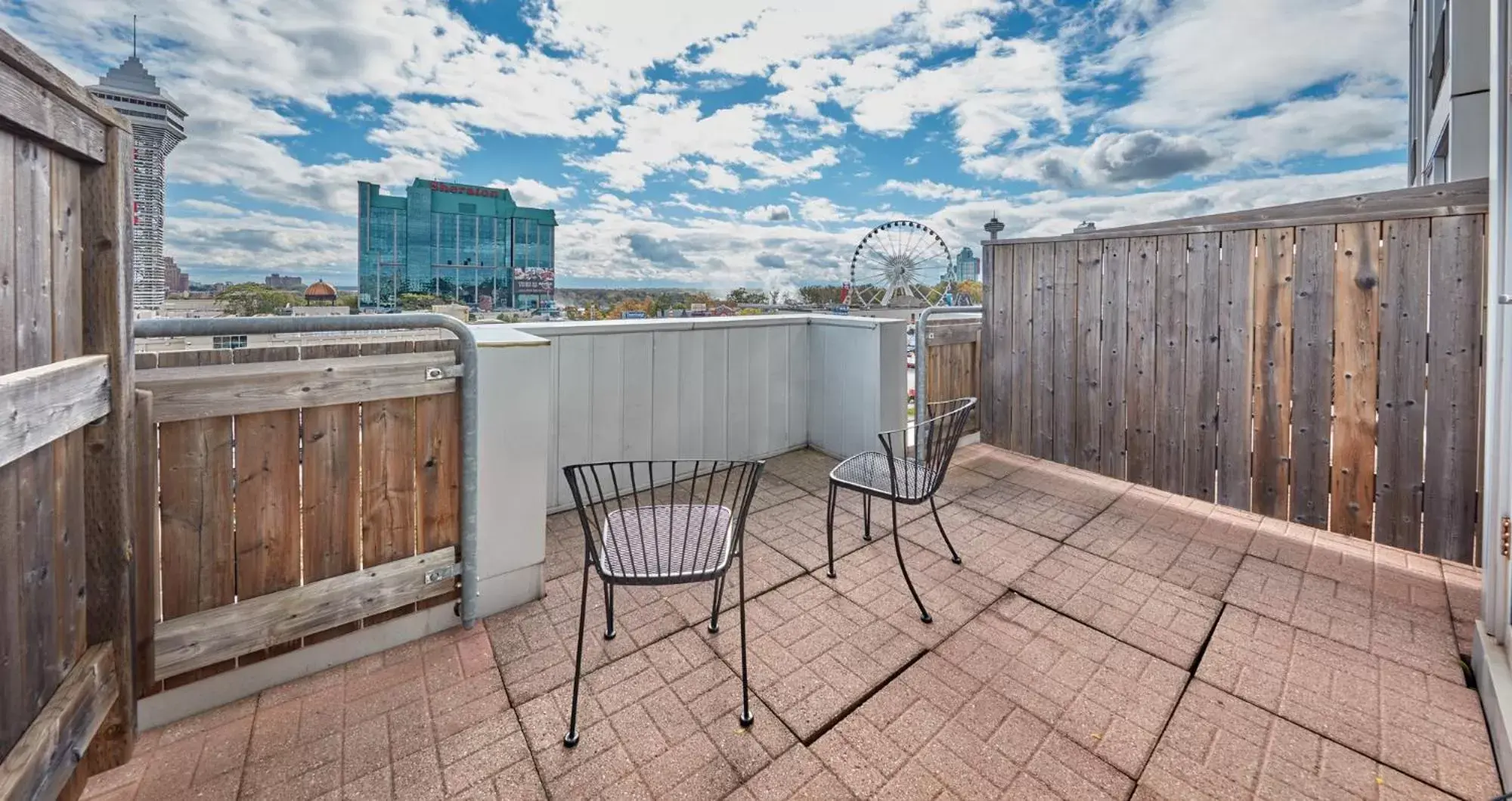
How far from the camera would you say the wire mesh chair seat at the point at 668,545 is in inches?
56.8

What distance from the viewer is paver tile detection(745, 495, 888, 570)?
2463 mm

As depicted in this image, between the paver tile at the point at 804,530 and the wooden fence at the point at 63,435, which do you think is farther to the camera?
the paver tile at the point at 804,530

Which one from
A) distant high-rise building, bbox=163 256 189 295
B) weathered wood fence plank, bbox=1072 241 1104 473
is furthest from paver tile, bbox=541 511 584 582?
weathered wood fence plank, bbox=1072 241 1104 473

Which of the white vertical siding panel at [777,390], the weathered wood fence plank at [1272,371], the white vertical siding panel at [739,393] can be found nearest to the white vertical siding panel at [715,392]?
the white vertical siding panel at [739,393]

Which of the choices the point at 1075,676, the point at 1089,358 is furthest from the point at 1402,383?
the point at 1075,676

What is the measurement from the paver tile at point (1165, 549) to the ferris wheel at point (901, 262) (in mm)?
12827

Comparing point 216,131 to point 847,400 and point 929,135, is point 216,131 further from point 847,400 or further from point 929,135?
point 929,135

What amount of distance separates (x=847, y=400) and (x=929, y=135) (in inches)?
411

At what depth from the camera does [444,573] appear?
184 centimetres

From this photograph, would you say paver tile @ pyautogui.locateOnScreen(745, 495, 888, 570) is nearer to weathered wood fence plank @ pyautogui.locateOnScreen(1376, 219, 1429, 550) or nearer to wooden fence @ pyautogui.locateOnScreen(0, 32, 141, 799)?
wooden fence @ pyautogui.locateOnScreen(0, 32, 141, 799)

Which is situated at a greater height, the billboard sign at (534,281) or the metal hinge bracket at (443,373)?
the billboard sign at (534,281)

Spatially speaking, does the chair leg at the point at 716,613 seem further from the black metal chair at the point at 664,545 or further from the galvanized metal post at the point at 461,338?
the galvanized metal post at the point at 461,338

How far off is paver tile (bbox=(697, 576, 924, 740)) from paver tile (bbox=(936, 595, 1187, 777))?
0.66ft

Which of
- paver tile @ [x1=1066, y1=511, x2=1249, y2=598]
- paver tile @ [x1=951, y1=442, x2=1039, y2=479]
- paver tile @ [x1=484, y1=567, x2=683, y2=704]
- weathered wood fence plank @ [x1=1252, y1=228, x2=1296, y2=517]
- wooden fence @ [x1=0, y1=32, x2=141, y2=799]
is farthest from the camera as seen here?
paver tile @ [x1=951, y1=442, x2=1039, y2=479]
